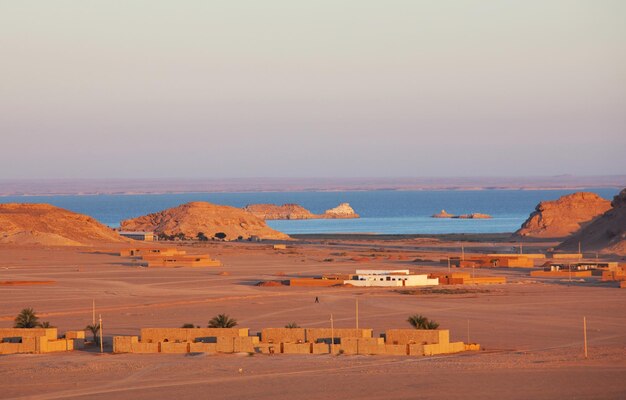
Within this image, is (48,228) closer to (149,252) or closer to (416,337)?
(149,252)

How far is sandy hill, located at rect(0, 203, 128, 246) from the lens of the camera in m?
→ 80.4

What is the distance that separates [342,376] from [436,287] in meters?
26.2

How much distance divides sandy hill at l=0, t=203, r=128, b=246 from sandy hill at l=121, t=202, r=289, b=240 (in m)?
14.3

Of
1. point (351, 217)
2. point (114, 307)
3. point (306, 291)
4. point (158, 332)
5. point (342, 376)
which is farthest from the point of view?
point (351, 217)

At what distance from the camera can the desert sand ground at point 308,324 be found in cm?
2300

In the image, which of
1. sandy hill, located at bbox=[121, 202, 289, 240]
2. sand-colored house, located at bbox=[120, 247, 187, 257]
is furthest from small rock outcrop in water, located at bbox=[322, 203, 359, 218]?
sand-colored house, located at bbox=[120, 247, 187, 257]

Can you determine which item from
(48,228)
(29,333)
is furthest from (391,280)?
(48,228)

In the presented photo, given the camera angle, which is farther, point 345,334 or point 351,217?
point 351,217

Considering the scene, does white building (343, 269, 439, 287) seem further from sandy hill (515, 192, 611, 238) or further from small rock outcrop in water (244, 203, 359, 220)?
small rock outcrop in water (244, 203, 359, 220)

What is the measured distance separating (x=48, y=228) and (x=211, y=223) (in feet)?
65.3

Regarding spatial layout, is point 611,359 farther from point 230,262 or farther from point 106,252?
point 106,252

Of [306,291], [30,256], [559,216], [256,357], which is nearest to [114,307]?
[306,291]

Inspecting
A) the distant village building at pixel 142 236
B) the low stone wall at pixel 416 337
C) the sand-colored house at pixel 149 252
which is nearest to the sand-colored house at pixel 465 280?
the sand-colored house at pixel 149 252

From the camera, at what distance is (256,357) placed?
2703 cm
